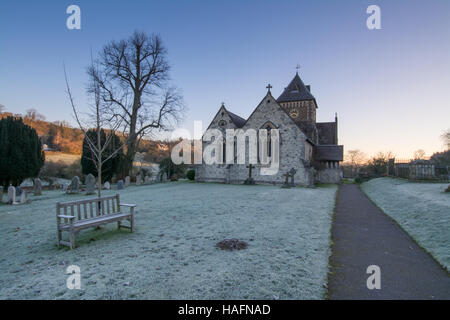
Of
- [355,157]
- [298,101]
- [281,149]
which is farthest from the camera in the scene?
[355,157]

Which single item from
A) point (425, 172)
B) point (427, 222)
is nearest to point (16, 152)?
point (427, 222)

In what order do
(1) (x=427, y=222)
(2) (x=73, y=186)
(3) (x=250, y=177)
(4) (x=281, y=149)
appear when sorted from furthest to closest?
(3) (x=250, y=177), (4) (x=281, y=149), (2) (x=73, y=186), (1) (x=427, y=222)

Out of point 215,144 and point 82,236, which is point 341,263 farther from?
point 215,144

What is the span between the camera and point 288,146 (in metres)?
22.4

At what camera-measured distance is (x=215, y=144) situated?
25703 mm

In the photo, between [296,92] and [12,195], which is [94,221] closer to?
[12,195]

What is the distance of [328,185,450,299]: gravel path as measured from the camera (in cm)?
373

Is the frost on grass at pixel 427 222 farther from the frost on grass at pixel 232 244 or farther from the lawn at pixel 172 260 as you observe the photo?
the frost on grass at pixel 232 244

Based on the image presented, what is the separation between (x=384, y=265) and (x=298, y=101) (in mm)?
29386

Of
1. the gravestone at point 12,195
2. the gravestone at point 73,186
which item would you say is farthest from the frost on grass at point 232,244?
the gravestone at point 73,186

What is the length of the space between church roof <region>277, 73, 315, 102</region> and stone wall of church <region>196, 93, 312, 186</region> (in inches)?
409

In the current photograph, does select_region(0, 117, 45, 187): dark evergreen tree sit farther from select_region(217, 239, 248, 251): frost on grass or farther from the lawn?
select_region(217, 239, 248, 251): frost on grass
